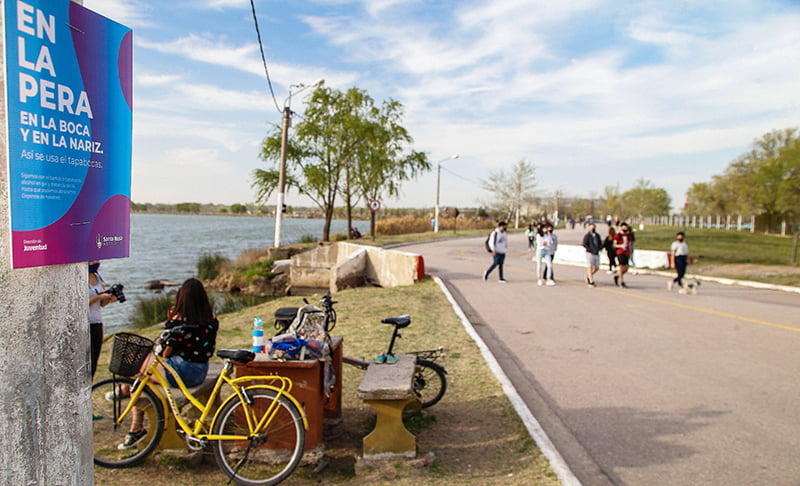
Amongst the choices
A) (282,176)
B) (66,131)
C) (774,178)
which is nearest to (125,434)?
(66,131)

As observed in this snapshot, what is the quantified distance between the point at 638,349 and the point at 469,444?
15.2ft

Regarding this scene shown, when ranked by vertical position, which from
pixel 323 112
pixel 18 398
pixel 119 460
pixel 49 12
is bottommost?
pixel 119 460

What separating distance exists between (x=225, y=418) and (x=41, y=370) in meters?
2.43

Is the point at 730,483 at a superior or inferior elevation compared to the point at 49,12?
inferior

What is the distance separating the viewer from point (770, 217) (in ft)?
182

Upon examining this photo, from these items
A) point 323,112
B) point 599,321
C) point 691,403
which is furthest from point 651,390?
point 323,112

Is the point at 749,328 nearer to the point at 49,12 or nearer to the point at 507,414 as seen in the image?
the point at 507,414

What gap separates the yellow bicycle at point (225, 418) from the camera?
464 centimetres

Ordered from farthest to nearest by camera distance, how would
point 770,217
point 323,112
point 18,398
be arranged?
1. point 770,217
2. point 323,112
3. point 18,398

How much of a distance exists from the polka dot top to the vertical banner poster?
8.19 feet

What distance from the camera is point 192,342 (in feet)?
17.3

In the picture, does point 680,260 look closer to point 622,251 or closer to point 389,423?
point 622,251

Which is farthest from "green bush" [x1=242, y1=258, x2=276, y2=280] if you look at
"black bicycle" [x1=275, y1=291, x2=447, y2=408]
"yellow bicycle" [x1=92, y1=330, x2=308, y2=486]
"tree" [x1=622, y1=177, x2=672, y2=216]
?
"tree" [x1=622, y1=177, x2=672, y2=216]

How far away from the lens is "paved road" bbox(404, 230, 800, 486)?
500 centimetres
